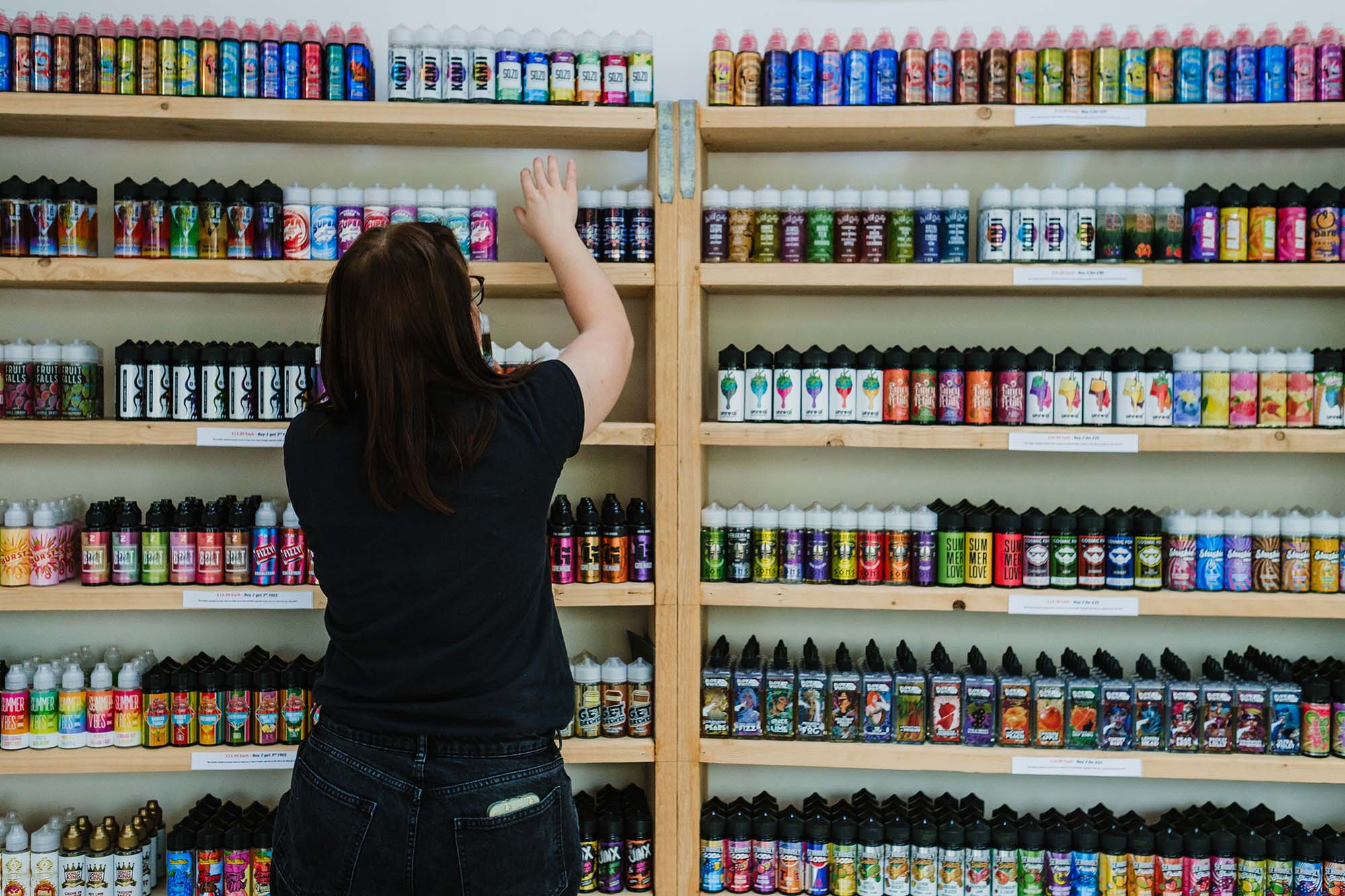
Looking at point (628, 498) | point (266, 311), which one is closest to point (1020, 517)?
point (628, 498)

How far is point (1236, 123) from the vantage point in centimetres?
220

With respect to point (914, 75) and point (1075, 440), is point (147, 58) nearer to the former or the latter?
point (914, 75)

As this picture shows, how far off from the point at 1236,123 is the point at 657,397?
139 cm

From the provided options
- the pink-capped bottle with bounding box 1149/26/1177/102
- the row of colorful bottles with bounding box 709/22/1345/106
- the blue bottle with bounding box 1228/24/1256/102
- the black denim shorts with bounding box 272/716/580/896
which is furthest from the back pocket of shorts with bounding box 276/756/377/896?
the blue bottle with bounding box 1228/24/1256/102

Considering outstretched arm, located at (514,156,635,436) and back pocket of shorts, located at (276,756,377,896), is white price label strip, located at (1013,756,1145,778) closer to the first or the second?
outstretched arm, located at (514,156,635,436)

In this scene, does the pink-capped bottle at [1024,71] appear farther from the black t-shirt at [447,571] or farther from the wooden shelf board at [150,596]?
the black t-shirt at [447,571]

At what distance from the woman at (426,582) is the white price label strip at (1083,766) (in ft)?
4.32

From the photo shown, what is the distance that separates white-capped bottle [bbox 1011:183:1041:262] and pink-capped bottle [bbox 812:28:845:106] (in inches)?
17.8

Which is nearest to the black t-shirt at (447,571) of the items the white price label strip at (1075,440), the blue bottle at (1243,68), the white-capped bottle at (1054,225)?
the white price label strip at (1075,440)

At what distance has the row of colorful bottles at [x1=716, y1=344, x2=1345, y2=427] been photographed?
224cm

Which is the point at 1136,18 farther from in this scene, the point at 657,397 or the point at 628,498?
the point at 628,498

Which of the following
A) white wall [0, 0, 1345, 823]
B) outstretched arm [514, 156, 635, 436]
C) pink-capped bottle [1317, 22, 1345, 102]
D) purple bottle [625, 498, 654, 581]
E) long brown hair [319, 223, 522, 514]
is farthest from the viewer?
white wall [0, 0, 1345, 823]

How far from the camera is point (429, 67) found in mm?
2234

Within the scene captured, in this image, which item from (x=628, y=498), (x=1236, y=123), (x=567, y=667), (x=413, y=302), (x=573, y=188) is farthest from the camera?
(x=628, y=498)
